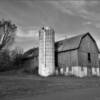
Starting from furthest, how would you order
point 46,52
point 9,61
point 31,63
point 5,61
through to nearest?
point 9,61 → point 5,61 → point 31,63 → point 46,52

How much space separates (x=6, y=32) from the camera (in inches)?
1529

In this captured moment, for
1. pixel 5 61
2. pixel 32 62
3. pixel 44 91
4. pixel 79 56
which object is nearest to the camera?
pixel 44 91

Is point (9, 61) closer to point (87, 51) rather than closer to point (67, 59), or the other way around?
point (67, 59)

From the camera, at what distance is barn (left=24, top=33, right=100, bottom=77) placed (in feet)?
96.0

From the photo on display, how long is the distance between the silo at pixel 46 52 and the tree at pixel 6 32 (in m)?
11.3

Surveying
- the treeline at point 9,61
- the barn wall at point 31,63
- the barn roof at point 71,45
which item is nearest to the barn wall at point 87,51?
the barn roof at point 71,45

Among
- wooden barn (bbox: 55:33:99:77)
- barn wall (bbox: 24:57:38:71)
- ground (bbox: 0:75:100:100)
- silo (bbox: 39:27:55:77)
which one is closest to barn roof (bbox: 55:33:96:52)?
wooden barn (bbox: 55:33:99:77)

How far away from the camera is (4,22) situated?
38406mm

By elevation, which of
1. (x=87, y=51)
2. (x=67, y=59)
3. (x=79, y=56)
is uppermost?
(x=87, y=51)

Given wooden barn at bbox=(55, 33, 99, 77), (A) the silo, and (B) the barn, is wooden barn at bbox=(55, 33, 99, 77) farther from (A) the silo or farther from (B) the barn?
(A) the silo

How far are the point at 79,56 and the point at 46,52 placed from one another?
6.88 meters

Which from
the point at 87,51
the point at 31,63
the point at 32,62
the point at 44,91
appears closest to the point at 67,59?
the point at 87,51

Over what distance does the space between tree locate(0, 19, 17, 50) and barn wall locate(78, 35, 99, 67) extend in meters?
19.8

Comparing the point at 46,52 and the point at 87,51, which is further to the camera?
the point at 87,51
